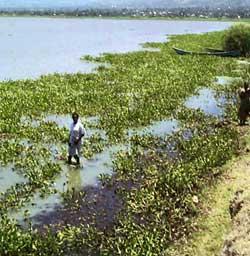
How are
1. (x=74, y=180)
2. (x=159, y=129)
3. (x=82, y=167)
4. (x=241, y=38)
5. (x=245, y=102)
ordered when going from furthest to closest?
1. (x=241, y=38)
2. (x=159, y=129)
3. (x=245, y=102)
4. (x=82, y=167)
5. (x=74, y=180)

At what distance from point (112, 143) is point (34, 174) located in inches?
176

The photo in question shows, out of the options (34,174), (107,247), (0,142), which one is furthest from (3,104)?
(107,247)

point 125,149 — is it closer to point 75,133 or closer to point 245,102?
point 75,133

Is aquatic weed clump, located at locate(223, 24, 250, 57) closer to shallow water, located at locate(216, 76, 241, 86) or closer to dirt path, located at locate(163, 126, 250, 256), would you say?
shallow water, located at locate(216, 76, 241, 86)

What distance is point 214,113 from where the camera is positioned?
2414cm

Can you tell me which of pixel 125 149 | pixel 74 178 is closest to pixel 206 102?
pixel 125 149

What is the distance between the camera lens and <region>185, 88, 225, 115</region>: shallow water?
81.4 ft

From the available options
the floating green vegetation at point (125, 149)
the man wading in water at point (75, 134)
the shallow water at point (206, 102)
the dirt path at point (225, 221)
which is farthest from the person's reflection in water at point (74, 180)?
the shallow water at point (206, 102)

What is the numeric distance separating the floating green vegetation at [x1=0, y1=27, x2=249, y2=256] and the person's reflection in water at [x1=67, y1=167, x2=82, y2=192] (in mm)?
428

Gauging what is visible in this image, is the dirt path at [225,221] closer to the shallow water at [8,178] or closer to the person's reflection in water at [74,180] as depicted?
the person's reflection in water at [74,180]

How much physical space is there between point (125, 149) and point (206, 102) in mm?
9983

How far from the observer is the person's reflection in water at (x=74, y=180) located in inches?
568

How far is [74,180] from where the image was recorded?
15.1 m

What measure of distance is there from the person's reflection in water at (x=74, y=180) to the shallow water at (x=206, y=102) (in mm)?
10174
